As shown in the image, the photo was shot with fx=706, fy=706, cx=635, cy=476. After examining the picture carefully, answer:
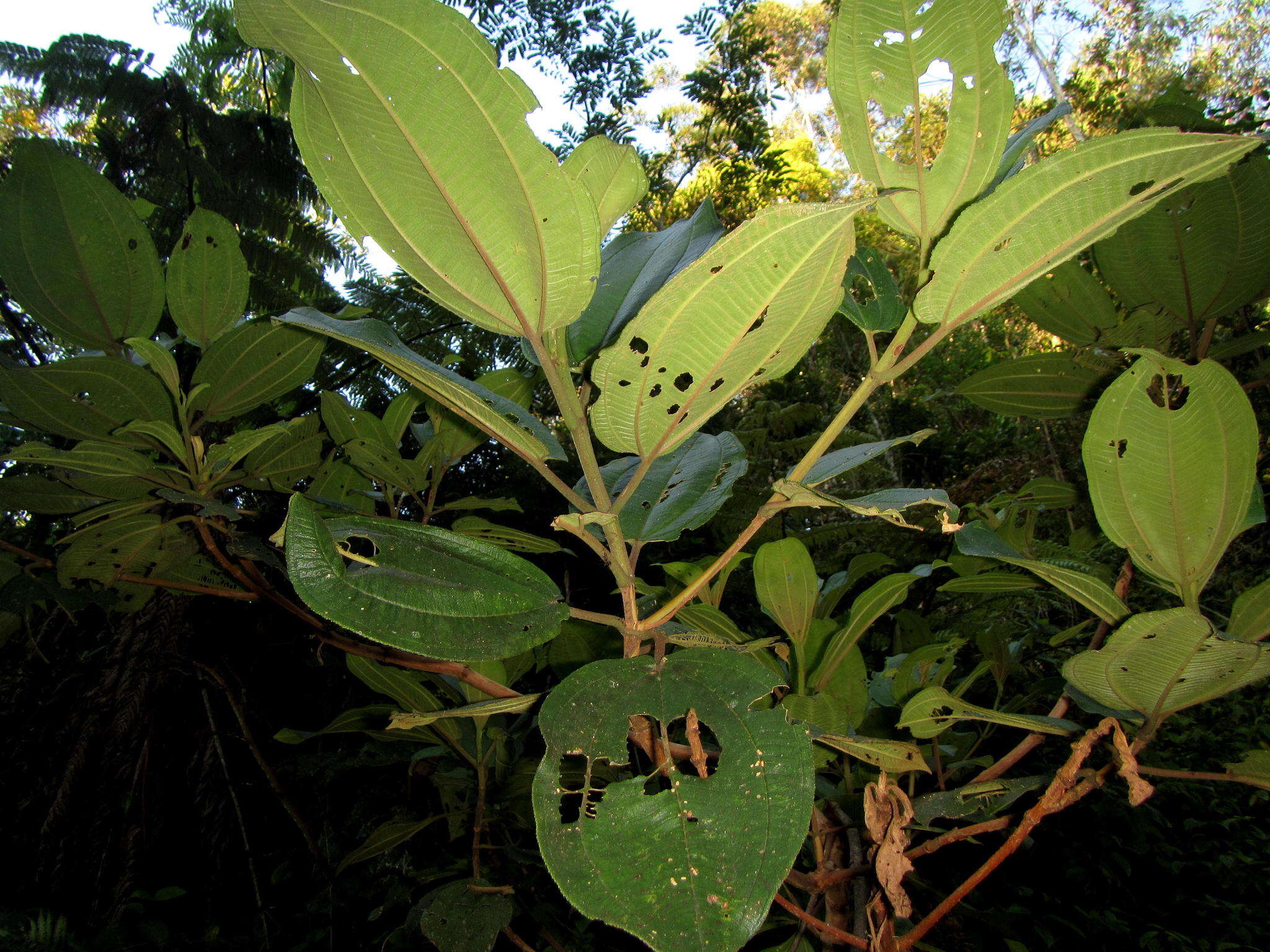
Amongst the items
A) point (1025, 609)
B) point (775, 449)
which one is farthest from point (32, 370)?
point (1025, 609)

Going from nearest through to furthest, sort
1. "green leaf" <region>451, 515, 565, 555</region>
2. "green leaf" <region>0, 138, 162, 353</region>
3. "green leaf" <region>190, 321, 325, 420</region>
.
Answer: "green leaf" <region>0, 138, 162, 353</region> < "green leaf" <region>190, 321, 325, 420</region> < "green leaf" <region>451, 515, 565, 555</region>

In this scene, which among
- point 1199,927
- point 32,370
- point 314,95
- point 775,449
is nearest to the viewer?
point 314,95

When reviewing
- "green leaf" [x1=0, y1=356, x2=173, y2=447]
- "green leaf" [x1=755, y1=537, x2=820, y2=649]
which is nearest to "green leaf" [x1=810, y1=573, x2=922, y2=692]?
"green leaf" [x1=755, y1=537, x2=820, y2=649]

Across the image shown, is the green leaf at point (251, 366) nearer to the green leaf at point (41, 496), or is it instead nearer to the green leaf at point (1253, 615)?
the green leaf at point (41, 496)

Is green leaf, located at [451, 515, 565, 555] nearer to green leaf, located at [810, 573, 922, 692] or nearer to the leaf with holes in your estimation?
green leaf, located at [810, 573, 922, 692]

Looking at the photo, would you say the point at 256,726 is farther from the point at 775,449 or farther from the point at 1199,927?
the point at 1199,927

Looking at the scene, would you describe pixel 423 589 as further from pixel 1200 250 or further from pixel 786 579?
pixel 1200 250

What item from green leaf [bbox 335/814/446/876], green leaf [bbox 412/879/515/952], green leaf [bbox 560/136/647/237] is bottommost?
green leaf [bbox 335/814/446/876]
